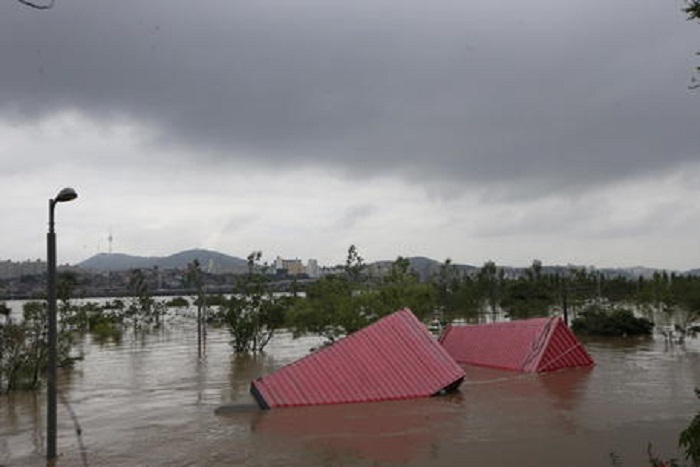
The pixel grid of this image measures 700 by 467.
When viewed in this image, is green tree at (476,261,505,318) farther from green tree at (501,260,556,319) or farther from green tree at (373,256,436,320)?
green tree at (373,256,436,320)

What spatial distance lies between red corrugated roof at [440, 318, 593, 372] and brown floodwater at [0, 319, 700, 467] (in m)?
0.67

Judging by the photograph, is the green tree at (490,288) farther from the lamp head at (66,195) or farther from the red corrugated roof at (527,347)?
the lamp head at (66,195)

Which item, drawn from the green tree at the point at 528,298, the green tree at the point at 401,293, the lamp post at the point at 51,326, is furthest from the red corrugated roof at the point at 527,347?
the green tree at the point at 528,298

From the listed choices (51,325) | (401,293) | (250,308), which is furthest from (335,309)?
(51,325)

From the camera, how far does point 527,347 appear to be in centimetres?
2436

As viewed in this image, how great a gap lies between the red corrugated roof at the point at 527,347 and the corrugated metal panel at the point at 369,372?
5.53 metres

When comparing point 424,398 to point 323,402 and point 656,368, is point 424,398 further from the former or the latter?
point 656,368

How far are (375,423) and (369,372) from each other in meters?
3.49

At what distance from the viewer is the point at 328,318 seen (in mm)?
31484

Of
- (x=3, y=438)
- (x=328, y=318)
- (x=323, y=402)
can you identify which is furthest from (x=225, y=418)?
(x=328, y=318)

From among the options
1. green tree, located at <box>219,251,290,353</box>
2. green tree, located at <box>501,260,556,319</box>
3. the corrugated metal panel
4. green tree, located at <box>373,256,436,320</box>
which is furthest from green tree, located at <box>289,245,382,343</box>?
green tree, located at <box>501,260,556,319</box>

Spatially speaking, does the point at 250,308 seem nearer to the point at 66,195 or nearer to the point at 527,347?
the point at 527,347

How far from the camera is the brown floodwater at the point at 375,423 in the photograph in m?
12.7

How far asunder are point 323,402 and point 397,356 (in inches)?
Result: 107
